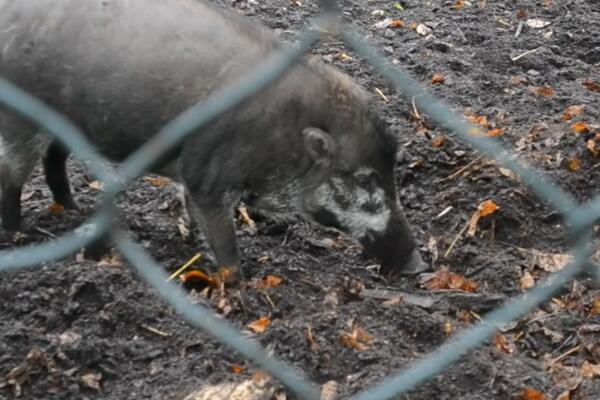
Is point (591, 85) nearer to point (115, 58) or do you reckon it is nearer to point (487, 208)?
point (487, 208)

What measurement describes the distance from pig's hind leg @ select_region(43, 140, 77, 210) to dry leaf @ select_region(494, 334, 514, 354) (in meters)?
1.36

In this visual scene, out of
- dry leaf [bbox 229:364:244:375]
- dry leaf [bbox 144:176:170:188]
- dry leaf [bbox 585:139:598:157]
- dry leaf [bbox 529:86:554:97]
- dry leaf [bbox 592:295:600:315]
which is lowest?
dry leaf [bbox 529:86:554:97]

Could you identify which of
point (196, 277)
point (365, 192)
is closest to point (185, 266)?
point (196, 277)

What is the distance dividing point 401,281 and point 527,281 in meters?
0.36

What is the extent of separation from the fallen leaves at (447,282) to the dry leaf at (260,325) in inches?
24.2

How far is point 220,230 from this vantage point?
3445mm

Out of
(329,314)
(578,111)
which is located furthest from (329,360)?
(578,111)

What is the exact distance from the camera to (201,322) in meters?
2.03

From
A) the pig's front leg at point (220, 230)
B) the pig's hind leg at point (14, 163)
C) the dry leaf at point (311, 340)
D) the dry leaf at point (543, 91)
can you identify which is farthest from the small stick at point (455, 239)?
the pig's hind leg at point (14, 163)

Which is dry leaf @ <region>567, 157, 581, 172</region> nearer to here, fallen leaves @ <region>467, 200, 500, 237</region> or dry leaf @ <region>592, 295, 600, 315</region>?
fallen leaves @ <region>467, 200, 500, 237</region>

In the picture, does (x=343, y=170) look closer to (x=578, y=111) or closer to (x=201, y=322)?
(x=578, y=111)

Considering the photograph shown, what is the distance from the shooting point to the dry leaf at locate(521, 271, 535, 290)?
11.4ft

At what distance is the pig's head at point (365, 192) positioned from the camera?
3504 mm

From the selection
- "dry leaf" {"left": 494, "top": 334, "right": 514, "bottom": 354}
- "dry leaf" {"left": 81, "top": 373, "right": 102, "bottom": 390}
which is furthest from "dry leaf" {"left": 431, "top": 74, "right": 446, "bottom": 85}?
"dry leaf" {"left": 81, "top": 373, "right": 102, "bottom": 390}
